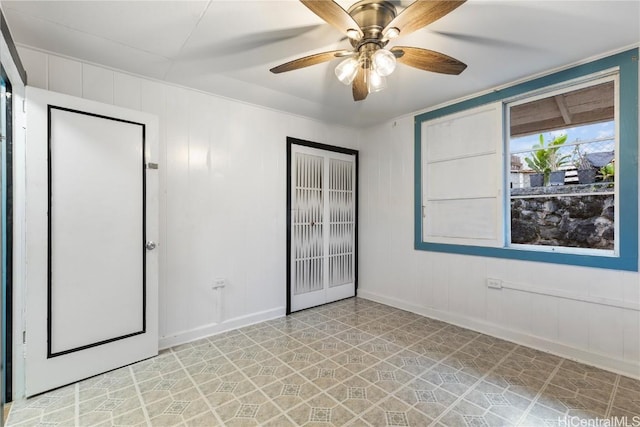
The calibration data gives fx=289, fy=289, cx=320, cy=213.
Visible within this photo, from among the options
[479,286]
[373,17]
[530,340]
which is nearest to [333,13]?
[373,17]

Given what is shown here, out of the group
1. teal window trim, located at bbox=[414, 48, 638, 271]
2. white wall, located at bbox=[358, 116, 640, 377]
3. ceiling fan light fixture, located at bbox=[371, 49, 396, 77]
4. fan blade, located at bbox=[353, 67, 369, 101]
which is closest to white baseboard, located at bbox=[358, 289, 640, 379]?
white wall, located at bbox=[358, 116, 640, 377]

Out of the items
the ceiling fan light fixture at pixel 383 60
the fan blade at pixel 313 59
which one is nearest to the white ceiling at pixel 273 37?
the fan blade at pixel 313 59

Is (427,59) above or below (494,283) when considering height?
above

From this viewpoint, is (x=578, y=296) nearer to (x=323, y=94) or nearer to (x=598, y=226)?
(x=598, y=226)

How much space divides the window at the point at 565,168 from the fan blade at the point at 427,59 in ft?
4.49

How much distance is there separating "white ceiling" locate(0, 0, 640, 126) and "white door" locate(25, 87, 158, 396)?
46 cm

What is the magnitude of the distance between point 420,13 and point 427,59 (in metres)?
0.45

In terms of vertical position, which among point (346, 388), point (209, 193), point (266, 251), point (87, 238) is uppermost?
point (209, 193)

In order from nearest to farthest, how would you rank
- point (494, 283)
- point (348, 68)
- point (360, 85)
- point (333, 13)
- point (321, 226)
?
point (333, 13) → point (348, 68) → point (360, 85) → point (494, 283) → point (321, 226)

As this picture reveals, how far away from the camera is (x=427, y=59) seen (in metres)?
1.87

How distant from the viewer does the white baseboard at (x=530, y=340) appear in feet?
7.16

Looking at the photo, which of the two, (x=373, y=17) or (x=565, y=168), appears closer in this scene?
(x=373, y=17)

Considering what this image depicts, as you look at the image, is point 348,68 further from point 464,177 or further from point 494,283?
point 494,283

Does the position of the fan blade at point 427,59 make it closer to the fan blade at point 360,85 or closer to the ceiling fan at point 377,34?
the ceiling fan at point 377,34
